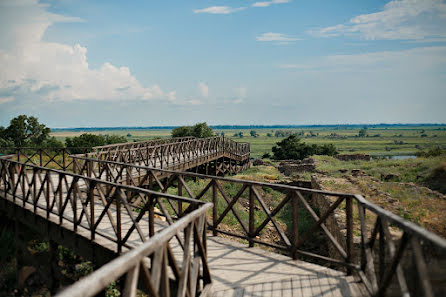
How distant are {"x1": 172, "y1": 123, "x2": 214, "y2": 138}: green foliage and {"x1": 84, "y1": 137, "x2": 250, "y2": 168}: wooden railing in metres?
8.90

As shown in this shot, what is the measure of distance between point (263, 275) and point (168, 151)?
41.6ft

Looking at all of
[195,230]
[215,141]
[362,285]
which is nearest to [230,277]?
[195,230]

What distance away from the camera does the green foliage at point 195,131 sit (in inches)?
1564

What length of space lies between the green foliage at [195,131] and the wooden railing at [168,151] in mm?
8898

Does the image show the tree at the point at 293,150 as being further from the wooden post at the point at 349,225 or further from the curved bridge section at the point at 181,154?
the wooden post at the point at 349,225

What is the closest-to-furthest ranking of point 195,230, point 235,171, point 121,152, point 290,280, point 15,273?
point 195,230 → point 290,280 → point 15,273 → point 121,152 → point 235,171

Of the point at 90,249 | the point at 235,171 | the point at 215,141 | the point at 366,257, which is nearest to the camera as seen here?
the point at 366,257

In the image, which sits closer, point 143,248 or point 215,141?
point 143,248

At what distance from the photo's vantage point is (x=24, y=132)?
38.1 meters

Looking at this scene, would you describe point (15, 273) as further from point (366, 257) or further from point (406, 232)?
point (406, 232)

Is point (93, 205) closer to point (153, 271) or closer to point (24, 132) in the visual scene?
point (153, 271)

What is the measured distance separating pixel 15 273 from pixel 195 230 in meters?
9.85

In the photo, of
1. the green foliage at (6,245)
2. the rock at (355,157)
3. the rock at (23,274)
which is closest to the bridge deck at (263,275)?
the rock at (23,274)

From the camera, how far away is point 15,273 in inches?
404
